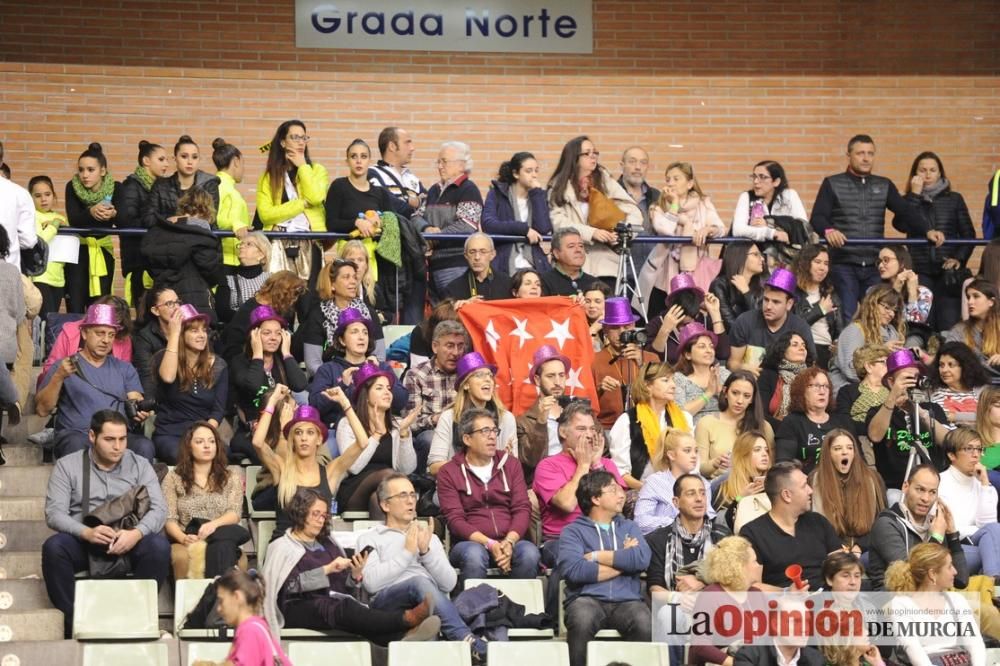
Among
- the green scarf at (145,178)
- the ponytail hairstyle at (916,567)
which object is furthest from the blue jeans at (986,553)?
the green scarf at (145,178)

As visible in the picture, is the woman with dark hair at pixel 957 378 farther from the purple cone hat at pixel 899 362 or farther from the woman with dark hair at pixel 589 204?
the woman with dark hair at pixel 589 204

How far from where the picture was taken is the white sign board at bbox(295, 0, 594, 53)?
16.5 metres

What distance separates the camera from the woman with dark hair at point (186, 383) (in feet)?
37.2

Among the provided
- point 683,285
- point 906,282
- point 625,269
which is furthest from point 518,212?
point 906,282

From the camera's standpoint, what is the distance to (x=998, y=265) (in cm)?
1380

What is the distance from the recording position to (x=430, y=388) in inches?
464

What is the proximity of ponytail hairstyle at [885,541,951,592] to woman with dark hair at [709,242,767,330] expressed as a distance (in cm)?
376

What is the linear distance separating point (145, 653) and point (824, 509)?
4.04 m

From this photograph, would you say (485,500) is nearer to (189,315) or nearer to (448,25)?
(189,315)

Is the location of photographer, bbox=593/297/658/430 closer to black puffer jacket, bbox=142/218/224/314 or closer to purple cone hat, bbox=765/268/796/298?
purple cone hat, bbox=765/268/796/298

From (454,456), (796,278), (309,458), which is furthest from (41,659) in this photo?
(796,278)

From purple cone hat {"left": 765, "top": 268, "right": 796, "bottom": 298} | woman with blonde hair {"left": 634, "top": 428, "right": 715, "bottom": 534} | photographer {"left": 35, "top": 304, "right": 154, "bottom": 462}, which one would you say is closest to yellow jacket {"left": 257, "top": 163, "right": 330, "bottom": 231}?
photographer {"left": 35, "top": 304, "right": 154, "bottom": 462}

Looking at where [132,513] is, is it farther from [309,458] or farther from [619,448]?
[619,448]

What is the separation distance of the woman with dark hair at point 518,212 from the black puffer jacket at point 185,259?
2.11 metres
